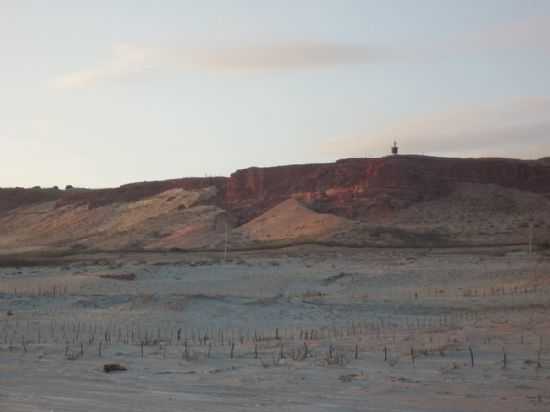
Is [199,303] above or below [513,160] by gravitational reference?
below

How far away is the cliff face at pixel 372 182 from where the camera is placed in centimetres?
5812

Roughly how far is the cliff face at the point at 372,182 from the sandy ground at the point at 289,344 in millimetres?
30547

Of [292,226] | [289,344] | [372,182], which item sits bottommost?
[289,344]

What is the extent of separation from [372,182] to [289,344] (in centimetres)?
4907

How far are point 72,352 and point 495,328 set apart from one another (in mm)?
6437

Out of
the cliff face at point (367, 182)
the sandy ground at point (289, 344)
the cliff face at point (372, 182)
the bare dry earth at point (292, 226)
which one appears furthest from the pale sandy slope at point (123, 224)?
the sandy ground at point (289, 344)

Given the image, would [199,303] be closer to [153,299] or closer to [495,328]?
[153,299]

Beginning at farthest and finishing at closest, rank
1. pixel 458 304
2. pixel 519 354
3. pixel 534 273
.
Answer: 1. pixel 534 273
2. pixel 458 304
3. pixel 519 354

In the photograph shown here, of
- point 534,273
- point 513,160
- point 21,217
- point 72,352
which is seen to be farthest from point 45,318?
point 21,217

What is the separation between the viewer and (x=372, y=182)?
6031 cm

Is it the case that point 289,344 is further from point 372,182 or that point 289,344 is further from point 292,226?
point 372,182

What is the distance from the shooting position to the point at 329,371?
30.3ft

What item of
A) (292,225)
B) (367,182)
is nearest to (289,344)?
(292,225)

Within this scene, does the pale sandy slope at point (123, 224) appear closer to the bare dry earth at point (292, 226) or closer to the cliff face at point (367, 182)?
the bare dry earth at point (292, 226)
